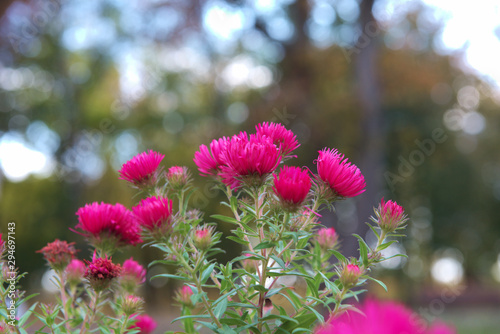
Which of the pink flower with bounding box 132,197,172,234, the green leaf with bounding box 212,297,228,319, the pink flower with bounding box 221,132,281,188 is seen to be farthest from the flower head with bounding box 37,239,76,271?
the pink flower with bounding box 221,132,281,188

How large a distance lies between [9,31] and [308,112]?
8.38 metres

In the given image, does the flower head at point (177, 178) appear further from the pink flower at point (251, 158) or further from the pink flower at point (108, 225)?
the pink flower at point (251, 158)

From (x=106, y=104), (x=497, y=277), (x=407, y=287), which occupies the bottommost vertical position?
(x=407, y=287)

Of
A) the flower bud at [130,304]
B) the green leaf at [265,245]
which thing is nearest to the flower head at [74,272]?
the flower bud at [130,304]

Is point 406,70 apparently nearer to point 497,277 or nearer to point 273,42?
point 273,42

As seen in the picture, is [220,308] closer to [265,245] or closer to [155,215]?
[265,245]

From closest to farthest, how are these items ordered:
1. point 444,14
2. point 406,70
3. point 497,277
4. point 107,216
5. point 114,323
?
point 107,216 < point 114,323 < point 406,70 < point 444,14 < point 497,277

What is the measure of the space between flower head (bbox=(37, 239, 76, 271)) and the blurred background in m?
9.90

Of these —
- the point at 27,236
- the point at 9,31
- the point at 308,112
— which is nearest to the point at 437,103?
the point at 308,112

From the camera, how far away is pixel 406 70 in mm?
13234

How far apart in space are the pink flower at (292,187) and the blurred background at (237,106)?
1021cm

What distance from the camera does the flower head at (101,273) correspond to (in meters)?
1.61

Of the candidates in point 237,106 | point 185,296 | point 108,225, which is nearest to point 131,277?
point 185,296

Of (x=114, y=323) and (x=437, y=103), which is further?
(x=437, y=103)
